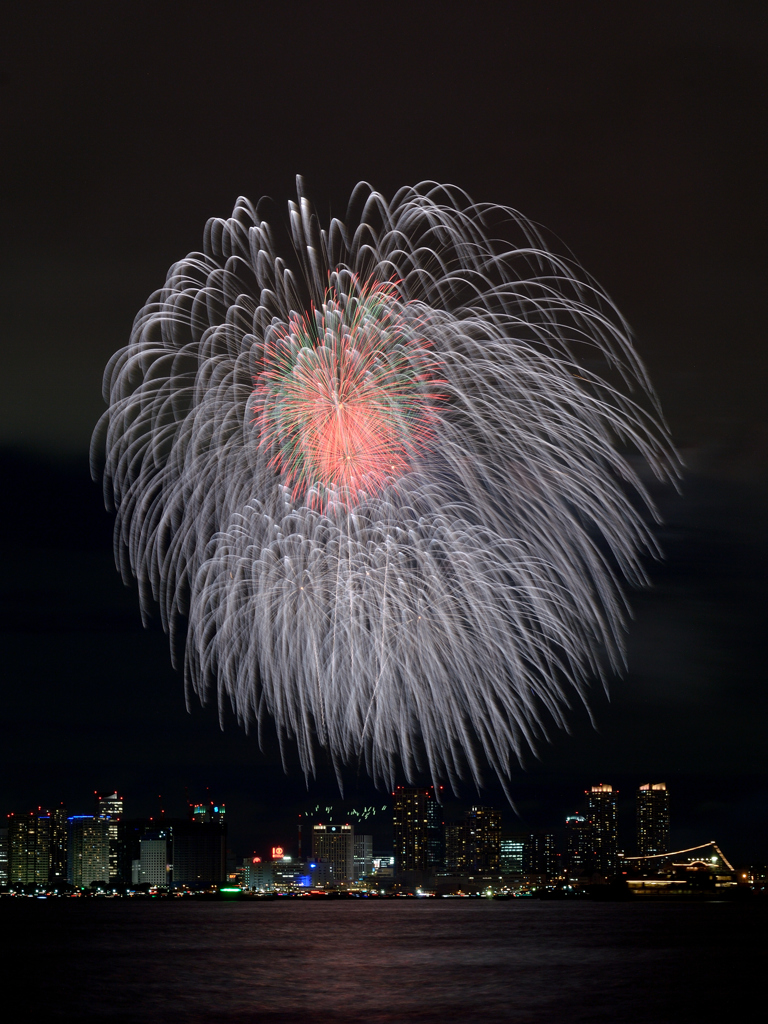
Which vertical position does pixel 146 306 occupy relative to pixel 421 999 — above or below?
above

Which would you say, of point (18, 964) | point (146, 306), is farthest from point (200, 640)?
point (18, 964)

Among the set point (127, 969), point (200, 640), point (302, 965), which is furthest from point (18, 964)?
point (200, 640)

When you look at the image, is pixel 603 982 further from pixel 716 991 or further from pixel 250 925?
pixel 250 925

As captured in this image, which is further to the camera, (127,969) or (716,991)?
(127,969)

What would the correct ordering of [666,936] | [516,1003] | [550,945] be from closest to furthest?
[516,1003] < [550,945] < [666,936]

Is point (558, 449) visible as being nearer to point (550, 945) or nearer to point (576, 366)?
point (576, 366)

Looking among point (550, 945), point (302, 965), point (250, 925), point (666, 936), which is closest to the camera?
point (302, 965)

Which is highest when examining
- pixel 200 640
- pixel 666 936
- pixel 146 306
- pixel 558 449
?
pixel 146 306
